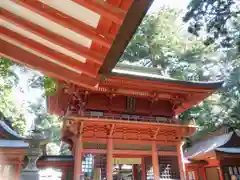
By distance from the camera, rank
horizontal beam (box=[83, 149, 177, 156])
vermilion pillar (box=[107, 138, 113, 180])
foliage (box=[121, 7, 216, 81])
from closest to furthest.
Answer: vermilion pillar (box=[107, 138, 113, 180])
horizontal beam (box=[83, 149, 177, 156])
foliage (box=[121, 7, 216, 81])

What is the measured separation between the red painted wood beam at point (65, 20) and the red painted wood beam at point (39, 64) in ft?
2.73

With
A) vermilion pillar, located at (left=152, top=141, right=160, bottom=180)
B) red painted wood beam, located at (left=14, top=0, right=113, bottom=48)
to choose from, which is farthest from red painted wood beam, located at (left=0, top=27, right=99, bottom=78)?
vermilion pillar, located at (left=152, top=141, right=160, bottom=180)

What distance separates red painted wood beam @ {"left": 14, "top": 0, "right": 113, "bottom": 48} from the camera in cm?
183

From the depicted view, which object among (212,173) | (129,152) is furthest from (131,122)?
(212,173)

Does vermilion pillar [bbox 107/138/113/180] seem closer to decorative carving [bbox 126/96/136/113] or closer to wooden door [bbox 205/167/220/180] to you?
decorative carving [bbox 126/96/136/113]

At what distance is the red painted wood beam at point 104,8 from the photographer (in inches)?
65.8

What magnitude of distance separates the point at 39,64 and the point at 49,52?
0.84ft

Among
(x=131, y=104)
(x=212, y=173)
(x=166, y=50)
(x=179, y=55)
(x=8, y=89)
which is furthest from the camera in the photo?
(x=166, y=50)

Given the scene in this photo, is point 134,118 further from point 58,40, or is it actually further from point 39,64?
point 58,40

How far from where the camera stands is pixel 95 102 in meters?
9.72

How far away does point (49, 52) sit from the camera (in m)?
2.54

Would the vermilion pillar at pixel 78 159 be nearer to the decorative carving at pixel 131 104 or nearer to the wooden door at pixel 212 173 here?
the decorative carving at pixel 131 104

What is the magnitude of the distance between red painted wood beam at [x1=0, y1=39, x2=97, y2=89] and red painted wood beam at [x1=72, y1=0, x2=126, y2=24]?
1.19 meters

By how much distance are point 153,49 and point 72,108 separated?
1376 centimetres
